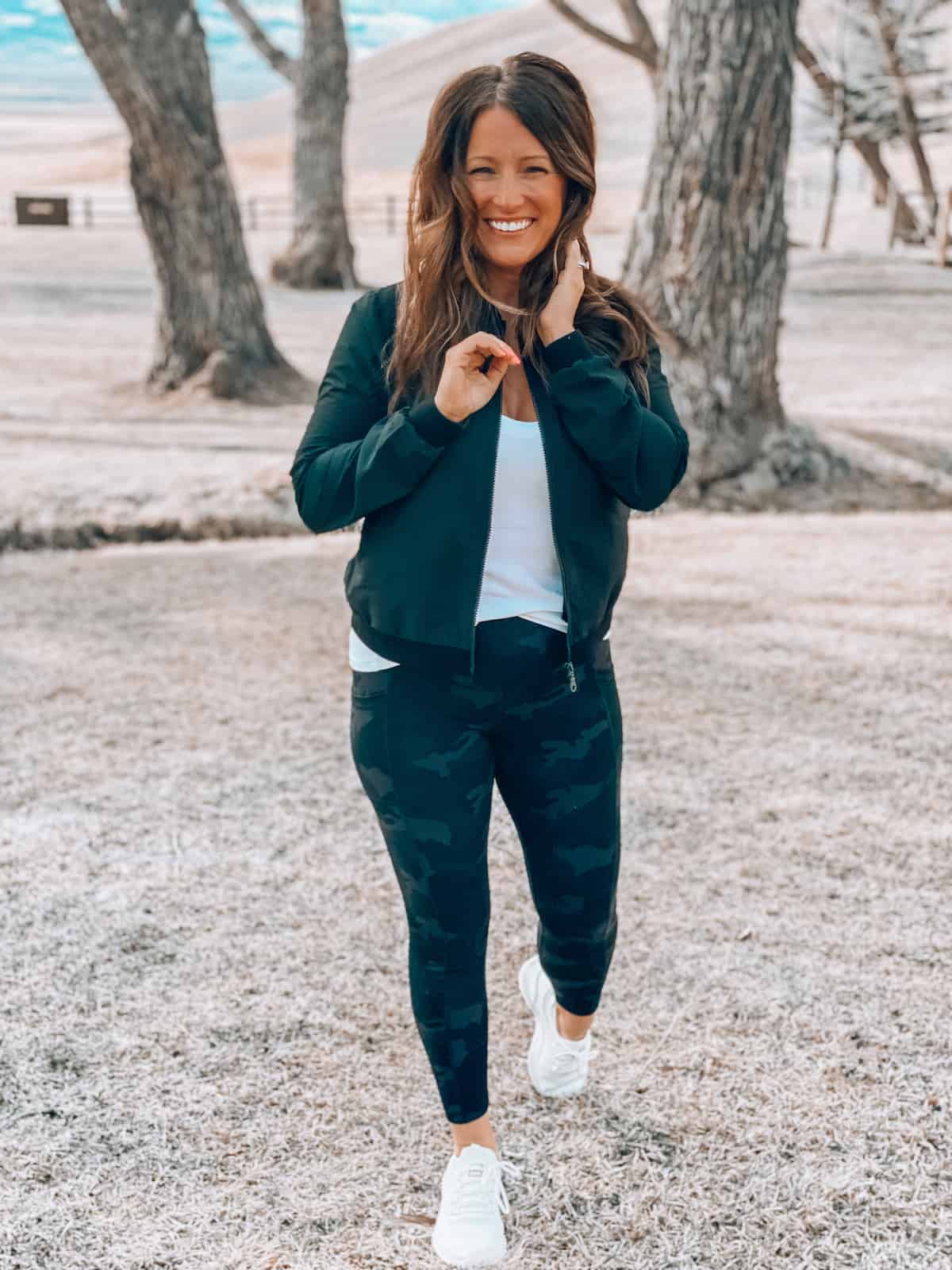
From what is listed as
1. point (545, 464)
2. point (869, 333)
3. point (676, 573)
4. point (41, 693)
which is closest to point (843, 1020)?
point (545, 464)

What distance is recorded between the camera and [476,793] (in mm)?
2145

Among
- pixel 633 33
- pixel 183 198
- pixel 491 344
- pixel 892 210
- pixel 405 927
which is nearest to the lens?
pixel 491 344

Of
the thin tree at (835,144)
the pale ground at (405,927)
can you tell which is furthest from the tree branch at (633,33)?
the thin tree at (835,144)

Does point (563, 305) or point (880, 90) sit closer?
point (563, 305)

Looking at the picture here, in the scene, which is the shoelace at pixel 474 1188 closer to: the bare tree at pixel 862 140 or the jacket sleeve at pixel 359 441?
the jacket sleeve at pixel 359 441

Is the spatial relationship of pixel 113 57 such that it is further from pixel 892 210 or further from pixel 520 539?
pixel 892 210

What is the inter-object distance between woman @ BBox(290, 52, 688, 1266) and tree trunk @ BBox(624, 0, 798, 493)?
17.9 ft

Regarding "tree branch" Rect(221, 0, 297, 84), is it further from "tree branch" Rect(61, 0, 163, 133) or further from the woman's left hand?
the woman's left hand

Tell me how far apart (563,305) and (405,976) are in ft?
5.60

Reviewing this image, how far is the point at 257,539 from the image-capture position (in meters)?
7.26

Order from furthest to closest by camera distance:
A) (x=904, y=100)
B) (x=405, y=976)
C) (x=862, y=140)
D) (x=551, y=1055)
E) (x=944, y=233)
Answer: (x=862, y=140) → (x=904, y=100) → (x=944, y=233) → (x=405, y=976) → (x=551, y=1055)

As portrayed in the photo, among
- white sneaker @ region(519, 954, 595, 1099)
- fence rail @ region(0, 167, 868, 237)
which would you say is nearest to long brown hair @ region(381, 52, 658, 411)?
white sneaker @ region(519, 954, 595, 1099)

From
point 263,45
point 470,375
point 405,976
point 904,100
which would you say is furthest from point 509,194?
point 904,100

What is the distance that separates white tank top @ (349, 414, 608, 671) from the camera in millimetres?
2098
